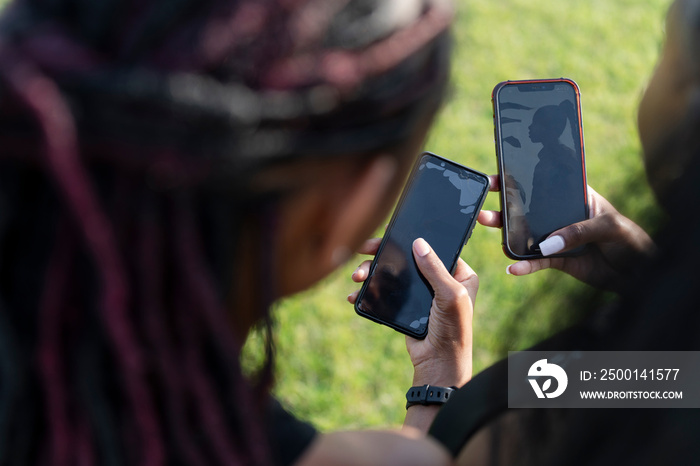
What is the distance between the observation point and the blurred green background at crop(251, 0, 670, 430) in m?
0.97

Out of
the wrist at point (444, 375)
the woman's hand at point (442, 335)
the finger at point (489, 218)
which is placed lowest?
the wrist at point (444, 375)

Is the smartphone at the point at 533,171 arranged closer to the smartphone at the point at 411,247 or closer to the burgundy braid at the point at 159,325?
the smartphone at the point at 411,247

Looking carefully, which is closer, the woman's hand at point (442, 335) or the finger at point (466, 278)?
the woman's hand at point (442, 335)

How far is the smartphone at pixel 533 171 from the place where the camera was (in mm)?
1659

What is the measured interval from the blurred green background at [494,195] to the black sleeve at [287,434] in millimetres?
56

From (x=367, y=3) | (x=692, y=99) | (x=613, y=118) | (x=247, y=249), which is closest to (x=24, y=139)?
(x=247, y=249)

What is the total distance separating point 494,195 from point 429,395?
231 cm

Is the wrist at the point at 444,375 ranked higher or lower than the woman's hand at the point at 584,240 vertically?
lower

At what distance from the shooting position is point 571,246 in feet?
5.33

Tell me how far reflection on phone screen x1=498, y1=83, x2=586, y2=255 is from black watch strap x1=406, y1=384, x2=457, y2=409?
448mm

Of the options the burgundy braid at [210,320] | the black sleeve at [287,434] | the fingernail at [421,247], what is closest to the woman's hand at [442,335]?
the fingernail at [421,247]

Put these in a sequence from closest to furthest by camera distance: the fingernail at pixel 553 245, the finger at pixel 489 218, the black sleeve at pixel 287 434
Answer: the black sleeve at pixel 287 434
the fingernail at pixel 553 245
the finger at pixel 489 218

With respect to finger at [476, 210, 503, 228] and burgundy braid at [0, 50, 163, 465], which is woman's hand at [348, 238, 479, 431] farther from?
burgundy braid at [0, 50, 163, 465]

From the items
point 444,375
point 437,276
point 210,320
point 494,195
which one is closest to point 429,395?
point 444,375
